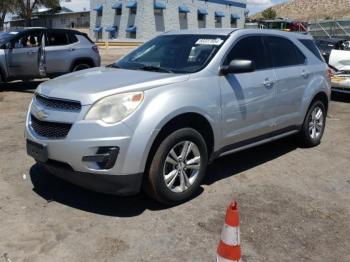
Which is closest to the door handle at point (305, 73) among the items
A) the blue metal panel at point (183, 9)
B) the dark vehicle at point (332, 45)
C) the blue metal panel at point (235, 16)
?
the dark vehicle at point (332, 45)

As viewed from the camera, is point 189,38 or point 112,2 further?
point 112,2

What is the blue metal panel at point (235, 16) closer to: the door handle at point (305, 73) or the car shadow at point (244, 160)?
the car shadow at point (244, 160)

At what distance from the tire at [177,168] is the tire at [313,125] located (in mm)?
2445

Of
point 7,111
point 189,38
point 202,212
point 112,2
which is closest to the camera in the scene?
point 202,212

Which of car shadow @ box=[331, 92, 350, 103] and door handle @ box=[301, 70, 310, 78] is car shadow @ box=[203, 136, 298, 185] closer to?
door handle @ box=[301, 70, 310, 78]

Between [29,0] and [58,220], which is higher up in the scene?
[29,0]

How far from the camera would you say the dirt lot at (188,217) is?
12.6ft

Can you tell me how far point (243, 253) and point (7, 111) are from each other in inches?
275

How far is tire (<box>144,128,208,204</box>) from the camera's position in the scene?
4426 millimetres

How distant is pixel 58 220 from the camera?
433cm

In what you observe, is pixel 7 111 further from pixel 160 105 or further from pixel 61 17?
pixel 61 17

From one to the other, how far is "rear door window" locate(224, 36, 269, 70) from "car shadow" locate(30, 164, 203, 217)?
1.59m

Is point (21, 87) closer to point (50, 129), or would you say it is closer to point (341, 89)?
point (341, 89)

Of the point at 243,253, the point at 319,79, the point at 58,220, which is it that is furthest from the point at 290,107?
the point at 58,220
